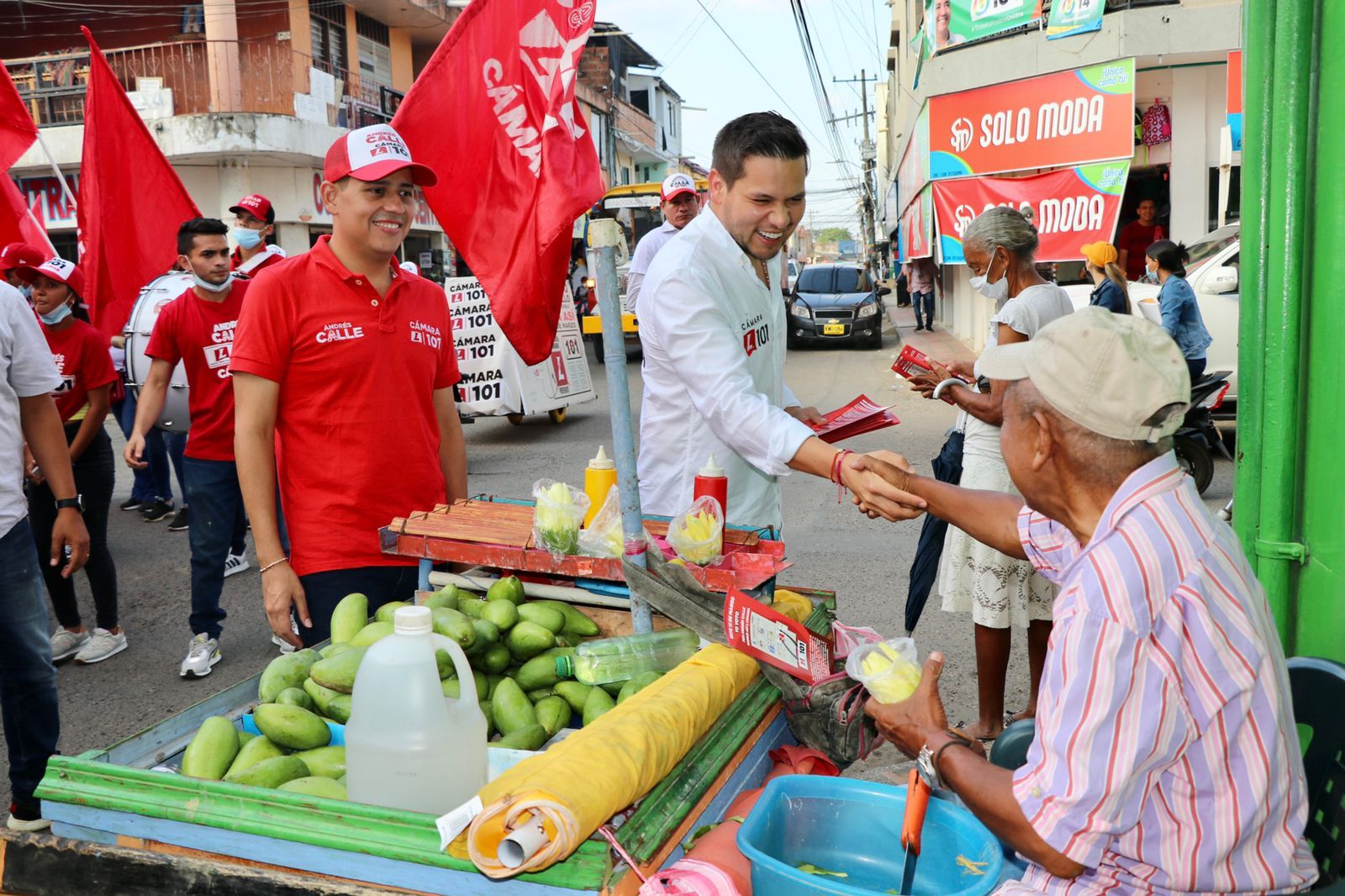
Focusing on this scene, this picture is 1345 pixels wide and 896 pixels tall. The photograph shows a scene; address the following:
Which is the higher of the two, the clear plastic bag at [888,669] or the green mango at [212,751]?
the clear plastic bag at [888,669]

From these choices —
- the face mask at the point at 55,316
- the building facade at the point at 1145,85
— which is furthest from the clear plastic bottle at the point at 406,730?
the building facade at the point at 1145,85

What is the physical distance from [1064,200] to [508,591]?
45.1 ft

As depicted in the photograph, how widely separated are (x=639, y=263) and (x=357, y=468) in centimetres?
655

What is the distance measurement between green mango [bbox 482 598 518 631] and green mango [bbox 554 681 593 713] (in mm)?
208

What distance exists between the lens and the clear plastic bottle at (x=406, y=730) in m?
1.86

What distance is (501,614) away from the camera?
2545 mm

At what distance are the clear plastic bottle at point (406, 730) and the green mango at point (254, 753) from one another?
0.33m

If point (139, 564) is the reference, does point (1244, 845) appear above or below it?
above

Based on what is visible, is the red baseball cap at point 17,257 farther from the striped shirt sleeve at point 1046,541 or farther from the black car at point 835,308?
the black car at point 835,308

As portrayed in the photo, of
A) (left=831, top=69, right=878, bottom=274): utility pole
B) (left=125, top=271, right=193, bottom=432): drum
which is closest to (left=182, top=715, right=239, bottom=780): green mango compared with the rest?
(left=125, top=271, right=193, bottom=432): drum

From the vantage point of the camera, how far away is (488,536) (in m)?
2.82

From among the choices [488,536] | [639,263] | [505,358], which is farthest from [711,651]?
[505,358]

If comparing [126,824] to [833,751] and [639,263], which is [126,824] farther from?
[639,263]

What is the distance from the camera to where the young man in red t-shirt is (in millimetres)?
5410
